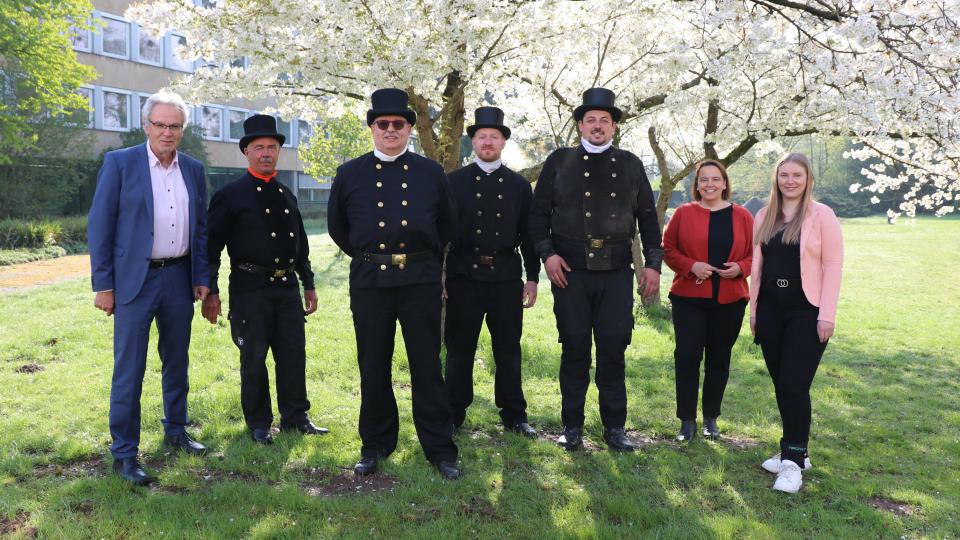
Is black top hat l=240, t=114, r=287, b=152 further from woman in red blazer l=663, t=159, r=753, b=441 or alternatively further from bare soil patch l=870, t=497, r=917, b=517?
bare soil patch l=870, t=497, r=917, b=517

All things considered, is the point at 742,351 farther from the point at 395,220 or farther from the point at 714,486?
the point at 395,220

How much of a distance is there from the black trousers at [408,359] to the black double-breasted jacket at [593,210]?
A: 107cm

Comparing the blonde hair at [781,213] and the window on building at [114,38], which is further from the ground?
the window on building at [114,38]

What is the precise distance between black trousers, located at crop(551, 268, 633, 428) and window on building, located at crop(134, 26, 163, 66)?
33.7m

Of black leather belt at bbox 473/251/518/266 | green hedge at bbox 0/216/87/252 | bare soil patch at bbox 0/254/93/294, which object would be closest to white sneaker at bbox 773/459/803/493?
black leather belt at bbox 473/251/518/266

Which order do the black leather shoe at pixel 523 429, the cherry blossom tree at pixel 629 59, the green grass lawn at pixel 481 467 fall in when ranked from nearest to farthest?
the green grass lawn at pixel 481 467, the black leather shoe at pixel 523 429, the cherry blossom tree at pixel 629 59

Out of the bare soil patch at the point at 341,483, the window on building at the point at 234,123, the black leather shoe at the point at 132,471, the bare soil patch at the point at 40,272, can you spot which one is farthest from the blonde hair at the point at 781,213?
the window on building at the point at 234,123

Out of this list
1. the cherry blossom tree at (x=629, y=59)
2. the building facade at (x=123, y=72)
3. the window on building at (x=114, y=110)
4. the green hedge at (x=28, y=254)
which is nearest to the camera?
the cherry blossom tree at (x=629, y=59)

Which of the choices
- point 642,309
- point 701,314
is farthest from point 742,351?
point 701,314

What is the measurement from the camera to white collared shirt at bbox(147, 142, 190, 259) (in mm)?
4809

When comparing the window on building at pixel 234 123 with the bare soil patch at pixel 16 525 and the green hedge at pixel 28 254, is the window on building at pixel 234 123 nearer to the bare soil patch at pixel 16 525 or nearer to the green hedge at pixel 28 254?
the green hedge at pixel 28 254

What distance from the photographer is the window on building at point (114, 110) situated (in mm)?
32625

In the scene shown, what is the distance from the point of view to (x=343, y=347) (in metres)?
9.12

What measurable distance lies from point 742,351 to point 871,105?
3.53 metres
